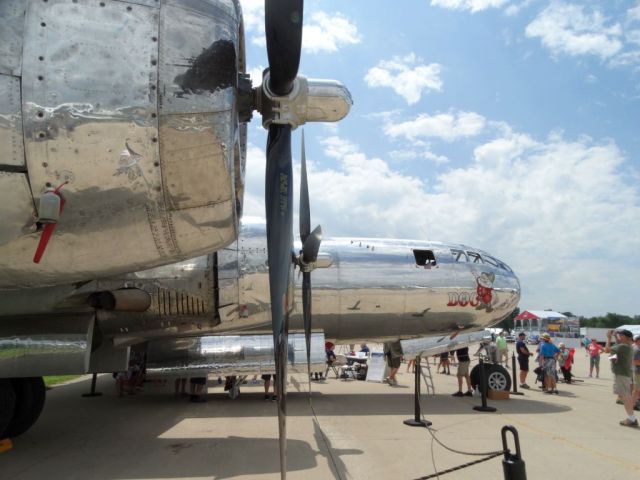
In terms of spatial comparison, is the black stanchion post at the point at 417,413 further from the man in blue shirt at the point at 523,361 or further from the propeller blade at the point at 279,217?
the man in blue shirt at the point at 523,361

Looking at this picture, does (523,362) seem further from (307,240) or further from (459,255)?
(307,240)

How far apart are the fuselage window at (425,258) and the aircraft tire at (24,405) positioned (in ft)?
26.7

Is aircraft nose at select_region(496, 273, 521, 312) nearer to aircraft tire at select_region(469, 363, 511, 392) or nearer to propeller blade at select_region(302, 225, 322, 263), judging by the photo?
aircraft tire at select_region(469, 363, 511, 392)

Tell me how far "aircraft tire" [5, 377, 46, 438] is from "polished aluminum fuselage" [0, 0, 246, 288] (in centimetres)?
465

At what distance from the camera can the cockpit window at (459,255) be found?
11.5 meters

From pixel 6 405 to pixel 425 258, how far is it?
28.7 ft

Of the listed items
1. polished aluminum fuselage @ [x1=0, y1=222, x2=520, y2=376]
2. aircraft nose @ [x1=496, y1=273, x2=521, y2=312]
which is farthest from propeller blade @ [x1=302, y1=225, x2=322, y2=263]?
aircraft nose @ [x1=496, y1=273, x2=521, y2=312]

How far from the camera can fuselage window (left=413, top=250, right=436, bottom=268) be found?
11156mm

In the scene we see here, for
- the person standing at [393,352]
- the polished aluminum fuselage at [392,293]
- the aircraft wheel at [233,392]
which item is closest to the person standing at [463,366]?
the polished aluminum fuselage at [392,293]

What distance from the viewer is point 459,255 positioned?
11.5 metres

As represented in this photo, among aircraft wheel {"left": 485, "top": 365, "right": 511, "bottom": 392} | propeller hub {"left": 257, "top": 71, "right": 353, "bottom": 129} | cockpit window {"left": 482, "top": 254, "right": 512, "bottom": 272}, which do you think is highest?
propeller hub {"left": 257, "top": 71, "right": 353, "bottom": 129}

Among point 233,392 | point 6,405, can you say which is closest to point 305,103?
point 6,405

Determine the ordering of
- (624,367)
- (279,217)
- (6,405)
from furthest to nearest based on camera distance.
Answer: (624,367)
(6,405)
(279,217)

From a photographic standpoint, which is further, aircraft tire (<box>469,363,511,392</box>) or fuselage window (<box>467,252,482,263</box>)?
aircraft tire (<box>469,363,511,392</box>)
